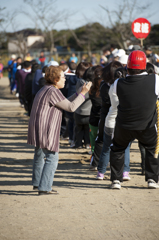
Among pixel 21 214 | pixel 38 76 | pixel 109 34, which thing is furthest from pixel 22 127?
pixel 109 34

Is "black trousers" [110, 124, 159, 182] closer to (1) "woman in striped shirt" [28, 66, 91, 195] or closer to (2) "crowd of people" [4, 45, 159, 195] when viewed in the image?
(2) "crowd of people" [4, 45, 159, 195]

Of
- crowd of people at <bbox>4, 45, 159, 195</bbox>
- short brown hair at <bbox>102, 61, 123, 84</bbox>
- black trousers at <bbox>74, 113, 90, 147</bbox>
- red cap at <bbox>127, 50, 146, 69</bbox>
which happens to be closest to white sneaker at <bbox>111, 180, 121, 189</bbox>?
crowd of people at <bbox>4, 45, 159, 195</bbox>

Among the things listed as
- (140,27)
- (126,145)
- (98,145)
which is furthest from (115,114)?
(140,27)

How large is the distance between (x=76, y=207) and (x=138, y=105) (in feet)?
5.15

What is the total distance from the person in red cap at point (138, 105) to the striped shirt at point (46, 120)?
0.85 metres

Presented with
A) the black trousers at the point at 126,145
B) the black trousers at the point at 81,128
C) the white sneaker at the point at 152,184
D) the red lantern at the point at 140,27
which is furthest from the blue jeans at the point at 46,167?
the red lantern at the point at 140,27

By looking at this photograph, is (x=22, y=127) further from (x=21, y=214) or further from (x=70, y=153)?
(x=21, y=214)

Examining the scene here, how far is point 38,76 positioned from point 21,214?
5968 mm

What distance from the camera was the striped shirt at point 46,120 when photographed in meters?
4.59

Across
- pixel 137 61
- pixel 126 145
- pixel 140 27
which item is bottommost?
pixel 126 145

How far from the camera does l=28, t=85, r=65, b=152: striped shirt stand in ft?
15.1

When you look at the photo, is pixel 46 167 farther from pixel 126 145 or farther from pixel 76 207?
pixel 126 145

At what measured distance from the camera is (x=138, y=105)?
460cm

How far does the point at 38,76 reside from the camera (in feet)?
31.6
